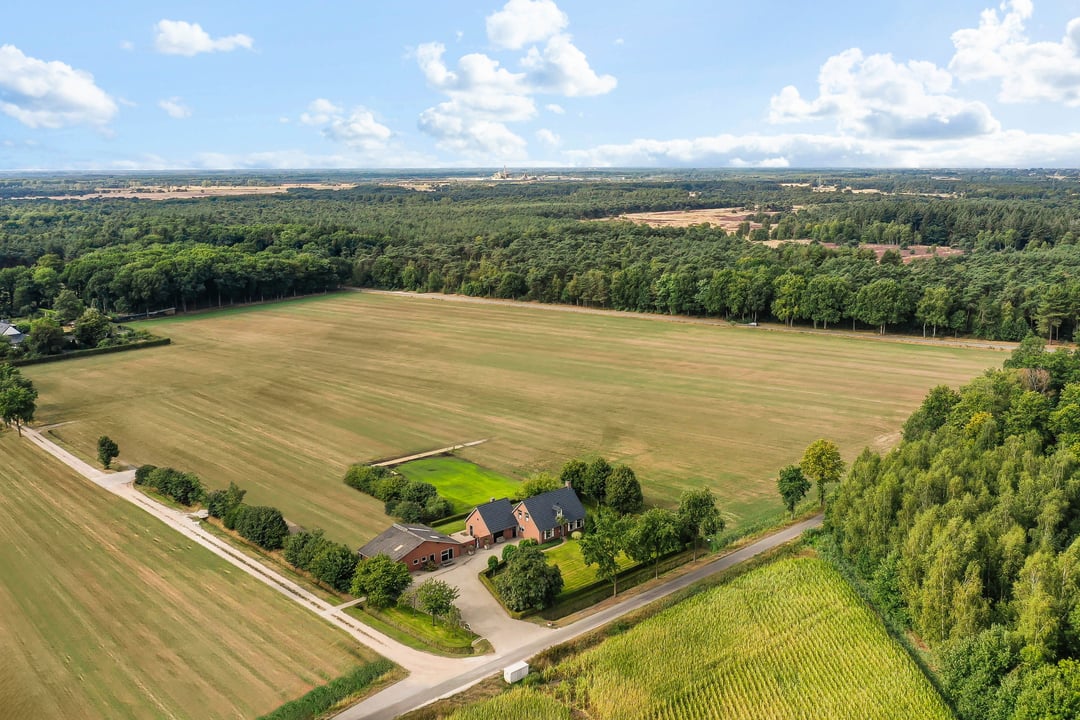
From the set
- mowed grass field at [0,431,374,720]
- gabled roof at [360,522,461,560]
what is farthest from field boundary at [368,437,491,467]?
mowed grass field at [0,431,374,720]

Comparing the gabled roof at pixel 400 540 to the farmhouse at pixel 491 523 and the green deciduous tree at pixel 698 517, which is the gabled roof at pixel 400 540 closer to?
the farmhouse at pixel 491 523

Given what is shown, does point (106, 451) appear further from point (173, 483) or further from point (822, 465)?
point (822, 465)

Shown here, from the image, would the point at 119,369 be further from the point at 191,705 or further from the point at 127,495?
the point at 191,705

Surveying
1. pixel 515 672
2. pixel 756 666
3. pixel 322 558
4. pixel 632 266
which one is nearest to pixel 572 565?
pixel 515 672

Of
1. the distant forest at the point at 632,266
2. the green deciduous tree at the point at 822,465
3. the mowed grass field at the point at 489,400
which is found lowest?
the mowed grass field at the point at 489,400

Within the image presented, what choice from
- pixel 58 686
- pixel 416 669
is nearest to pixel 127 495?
pixel 58 686

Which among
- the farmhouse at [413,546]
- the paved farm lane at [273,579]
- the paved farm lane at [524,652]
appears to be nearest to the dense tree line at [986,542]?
A: the paved farm lane at [524,652]
